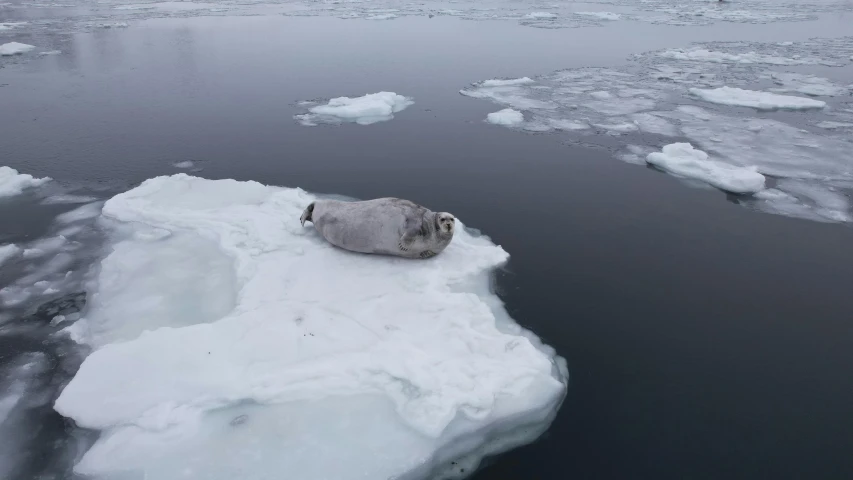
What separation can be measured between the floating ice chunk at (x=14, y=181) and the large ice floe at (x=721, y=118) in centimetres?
835

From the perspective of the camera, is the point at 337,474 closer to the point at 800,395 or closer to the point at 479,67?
the point at 800,395

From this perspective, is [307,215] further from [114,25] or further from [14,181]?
[114,25]

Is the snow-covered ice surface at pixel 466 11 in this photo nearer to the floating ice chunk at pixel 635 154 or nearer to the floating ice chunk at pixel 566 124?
the floating ice chunk at pixel 566 124

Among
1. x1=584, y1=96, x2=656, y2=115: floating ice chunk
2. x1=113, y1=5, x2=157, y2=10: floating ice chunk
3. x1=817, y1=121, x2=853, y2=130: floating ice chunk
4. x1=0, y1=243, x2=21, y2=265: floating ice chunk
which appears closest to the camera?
x1=0, y1=243, x2=21, y2=265: floating ice chunk

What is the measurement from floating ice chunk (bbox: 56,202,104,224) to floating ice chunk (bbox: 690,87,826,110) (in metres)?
12.4

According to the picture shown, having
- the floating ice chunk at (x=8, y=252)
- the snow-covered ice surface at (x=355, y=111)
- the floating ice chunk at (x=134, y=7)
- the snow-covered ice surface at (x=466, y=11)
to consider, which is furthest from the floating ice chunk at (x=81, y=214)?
the floating ice chunk at (x=134, y=7)

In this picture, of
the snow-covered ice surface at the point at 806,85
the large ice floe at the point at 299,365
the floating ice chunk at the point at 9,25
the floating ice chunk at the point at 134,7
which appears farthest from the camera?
the floating ice chunk at the point at 134,7

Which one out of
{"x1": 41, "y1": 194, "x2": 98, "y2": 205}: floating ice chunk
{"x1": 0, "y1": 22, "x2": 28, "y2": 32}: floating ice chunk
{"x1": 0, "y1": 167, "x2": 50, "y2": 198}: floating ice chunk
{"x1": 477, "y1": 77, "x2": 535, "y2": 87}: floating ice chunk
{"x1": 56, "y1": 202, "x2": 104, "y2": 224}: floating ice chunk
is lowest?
{"x1": 56, "y1": 202, "x2": 104, "y2": 224}: floating ice chunk

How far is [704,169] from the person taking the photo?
28.1 feet

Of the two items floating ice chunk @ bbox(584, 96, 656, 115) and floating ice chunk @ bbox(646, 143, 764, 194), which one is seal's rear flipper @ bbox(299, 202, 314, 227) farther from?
floating ice chunk @ bbox(584, 96, 656, 115)

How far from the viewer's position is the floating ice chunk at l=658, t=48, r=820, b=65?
16531mm

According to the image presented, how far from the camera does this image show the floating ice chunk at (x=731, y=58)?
1653 centimetres

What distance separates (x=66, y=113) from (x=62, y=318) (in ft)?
26.3

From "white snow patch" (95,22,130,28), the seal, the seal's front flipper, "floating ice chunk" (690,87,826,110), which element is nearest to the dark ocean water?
the seal
